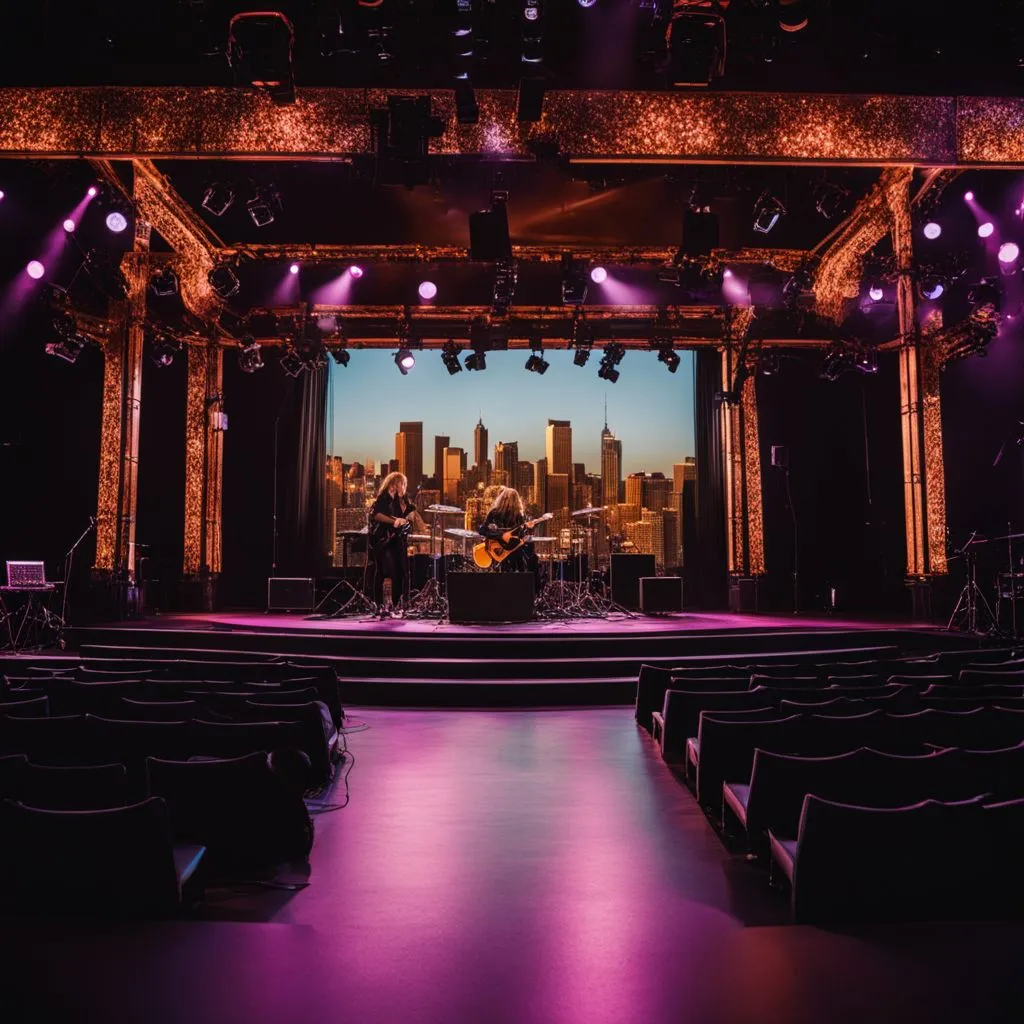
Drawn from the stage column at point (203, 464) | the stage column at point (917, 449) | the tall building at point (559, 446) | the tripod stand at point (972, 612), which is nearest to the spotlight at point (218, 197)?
the stage column at point (203, 464)

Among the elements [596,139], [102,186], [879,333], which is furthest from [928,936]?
[879,333]

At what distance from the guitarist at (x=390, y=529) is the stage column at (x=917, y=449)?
640cm

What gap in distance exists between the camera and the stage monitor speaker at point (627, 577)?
12.3 m

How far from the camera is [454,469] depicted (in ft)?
54.4

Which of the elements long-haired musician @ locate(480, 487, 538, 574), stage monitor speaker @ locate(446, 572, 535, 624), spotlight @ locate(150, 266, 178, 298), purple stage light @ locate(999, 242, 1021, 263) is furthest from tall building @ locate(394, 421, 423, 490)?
purple stage light @ locate(999, 242, 1021, 263)

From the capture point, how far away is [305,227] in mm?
11906

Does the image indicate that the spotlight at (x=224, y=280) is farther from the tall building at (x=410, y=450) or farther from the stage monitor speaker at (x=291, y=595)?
the tall building at (x=410, y=450)

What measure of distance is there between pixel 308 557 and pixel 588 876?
1211cm

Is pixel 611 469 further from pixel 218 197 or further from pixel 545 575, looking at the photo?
pixel 218 197

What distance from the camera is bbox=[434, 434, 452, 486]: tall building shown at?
16.5m

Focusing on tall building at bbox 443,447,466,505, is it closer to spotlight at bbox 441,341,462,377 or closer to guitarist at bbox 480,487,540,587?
spotlight at bbox 441,341,462,377

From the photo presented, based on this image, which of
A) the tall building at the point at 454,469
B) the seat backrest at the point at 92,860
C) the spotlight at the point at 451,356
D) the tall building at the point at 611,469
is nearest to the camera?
the seat backrest at the point at 92,860

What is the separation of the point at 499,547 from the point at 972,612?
5568mm

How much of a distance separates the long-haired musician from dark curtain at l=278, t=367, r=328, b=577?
15.8 ft
